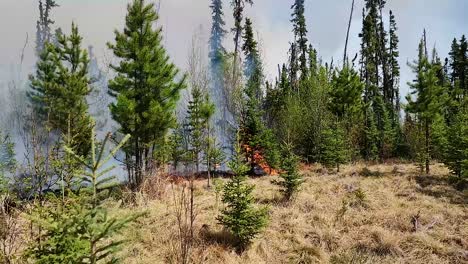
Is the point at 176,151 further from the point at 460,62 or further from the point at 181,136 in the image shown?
the point at 460,62

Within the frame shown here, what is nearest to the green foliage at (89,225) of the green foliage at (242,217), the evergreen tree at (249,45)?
the green foliage at (242,217)

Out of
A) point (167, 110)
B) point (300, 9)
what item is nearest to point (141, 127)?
point (167, 110)

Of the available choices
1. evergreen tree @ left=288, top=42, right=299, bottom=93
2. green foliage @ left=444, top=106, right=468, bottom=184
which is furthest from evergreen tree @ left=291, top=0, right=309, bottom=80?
green foliage @ left=444, top=106, right=468, bottom=184

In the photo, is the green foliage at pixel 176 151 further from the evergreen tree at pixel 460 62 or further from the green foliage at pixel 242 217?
the evergreen tree at pixel 460 62

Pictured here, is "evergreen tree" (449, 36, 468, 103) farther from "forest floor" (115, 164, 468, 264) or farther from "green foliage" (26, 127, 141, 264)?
"green foliage" (26, 127, 141, 264)

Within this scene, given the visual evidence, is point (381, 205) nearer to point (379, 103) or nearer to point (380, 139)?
point (380, 139)

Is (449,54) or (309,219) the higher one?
(449,54)

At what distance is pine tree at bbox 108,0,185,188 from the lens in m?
15.4

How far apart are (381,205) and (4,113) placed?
1822 inches

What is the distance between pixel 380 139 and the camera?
30.4 metres

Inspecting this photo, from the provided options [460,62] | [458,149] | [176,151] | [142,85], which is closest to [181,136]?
[176,151]

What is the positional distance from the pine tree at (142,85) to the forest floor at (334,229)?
122 inches

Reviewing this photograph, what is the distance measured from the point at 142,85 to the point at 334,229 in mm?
9373

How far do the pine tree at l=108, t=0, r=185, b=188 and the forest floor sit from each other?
3101mm
